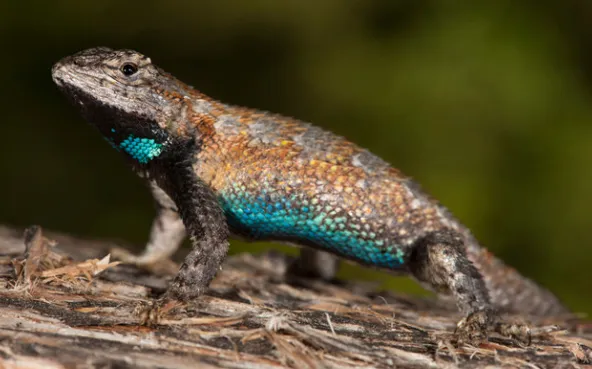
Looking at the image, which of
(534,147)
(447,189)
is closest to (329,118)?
(447,189)

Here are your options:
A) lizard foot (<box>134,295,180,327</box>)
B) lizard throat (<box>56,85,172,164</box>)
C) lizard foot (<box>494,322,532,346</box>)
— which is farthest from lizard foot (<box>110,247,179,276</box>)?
lizard foot (<box>494,322,532,346</box>)

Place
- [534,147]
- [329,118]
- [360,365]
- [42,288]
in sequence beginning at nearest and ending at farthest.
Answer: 1. [360,365]
2. [42,288]
3. [534,147]
4. [329,118]

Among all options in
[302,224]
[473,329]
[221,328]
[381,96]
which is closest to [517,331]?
[473,329]

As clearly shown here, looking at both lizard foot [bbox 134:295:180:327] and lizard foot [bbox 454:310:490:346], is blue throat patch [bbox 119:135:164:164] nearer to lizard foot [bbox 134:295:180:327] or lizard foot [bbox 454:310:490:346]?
lizard foot [bbox 134:295:180:327]

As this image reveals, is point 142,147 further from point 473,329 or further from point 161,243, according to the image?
point 473,329

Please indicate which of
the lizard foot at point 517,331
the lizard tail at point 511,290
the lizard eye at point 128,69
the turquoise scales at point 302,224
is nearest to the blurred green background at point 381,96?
the lizard tail at point 511,290

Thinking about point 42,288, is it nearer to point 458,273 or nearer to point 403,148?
point 458,273
